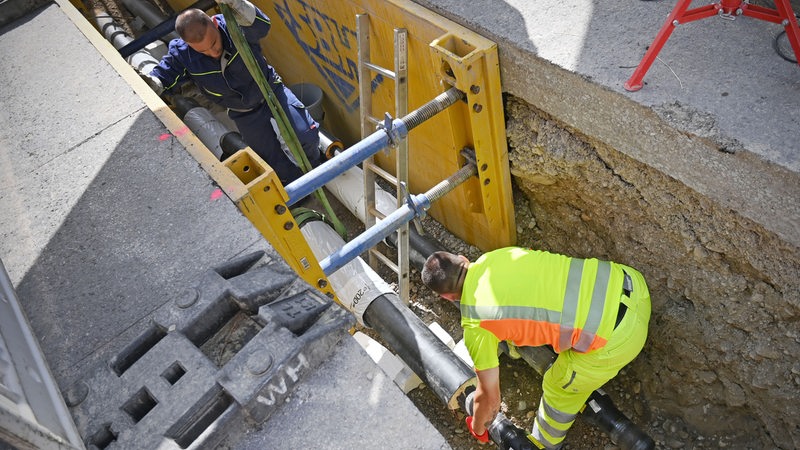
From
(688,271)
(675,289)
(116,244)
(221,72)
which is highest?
(116,244)

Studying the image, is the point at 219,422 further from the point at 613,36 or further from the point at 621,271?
the point at 613,36

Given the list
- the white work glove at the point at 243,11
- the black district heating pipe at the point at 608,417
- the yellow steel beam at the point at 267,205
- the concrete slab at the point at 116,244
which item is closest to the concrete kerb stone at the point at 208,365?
the concrete slab at the point at 116,244

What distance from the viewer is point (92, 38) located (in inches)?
151

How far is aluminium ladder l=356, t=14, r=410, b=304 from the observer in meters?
3.66

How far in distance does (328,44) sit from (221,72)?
0.90 metres

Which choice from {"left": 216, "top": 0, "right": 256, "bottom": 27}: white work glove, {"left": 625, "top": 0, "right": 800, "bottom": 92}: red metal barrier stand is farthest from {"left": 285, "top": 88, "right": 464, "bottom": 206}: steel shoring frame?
{"left": 216, "top": 0, "right": 256, "bottom": 27}: white work glove

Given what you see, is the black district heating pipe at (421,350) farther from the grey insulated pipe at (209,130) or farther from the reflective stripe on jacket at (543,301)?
the grey insulated pipe at (209,130)

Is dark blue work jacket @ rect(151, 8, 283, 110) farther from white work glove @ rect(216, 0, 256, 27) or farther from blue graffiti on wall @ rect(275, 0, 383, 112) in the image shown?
Result: blue graffiti on wall @ rect(275, 0, 383, 112)

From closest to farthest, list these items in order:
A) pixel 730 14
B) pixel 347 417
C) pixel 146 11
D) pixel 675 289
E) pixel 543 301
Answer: pixel 347 417, pixel 730 14, pixel 543 301, pixel 675 289, pixel 146 11

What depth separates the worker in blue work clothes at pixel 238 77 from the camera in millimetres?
3982

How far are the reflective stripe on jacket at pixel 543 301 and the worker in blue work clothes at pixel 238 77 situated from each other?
229cm

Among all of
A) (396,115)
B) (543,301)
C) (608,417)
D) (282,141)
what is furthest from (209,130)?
(608,417)

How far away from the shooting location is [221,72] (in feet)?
14.3

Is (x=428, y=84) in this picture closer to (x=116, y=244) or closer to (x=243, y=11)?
(x=243, y=11)
